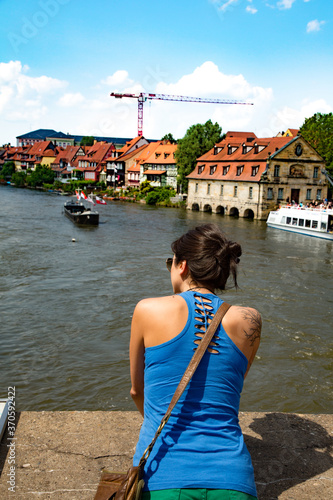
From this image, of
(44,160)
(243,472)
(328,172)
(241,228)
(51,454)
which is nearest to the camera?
(243,472)

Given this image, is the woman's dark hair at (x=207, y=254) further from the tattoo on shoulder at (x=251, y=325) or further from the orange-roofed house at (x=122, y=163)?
the orange-roofed house at (x=122, y=163)

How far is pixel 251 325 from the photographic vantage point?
92.0 inches

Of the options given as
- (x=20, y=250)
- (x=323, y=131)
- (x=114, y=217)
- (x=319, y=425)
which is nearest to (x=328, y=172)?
(x=323, y=131)

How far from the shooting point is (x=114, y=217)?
48.7 m

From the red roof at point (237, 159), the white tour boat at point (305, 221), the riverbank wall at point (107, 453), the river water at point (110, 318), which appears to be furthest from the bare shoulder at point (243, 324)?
the red roof at point (237, 159)

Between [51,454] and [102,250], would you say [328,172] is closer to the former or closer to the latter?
[102,250]

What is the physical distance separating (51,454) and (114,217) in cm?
4594

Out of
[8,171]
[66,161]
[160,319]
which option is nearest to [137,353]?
[160,319]

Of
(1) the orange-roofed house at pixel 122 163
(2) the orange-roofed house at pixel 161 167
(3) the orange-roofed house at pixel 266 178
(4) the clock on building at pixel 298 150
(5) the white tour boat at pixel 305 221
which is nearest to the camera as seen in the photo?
(5) the white tour boat at pixel 305 221

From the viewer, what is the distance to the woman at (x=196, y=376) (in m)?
2.01

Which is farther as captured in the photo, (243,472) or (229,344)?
(229,344)

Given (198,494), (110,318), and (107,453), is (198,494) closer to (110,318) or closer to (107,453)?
(107,453)

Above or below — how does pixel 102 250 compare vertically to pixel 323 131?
below

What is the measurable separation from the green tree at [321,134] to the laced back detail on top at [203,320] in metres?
58.2
